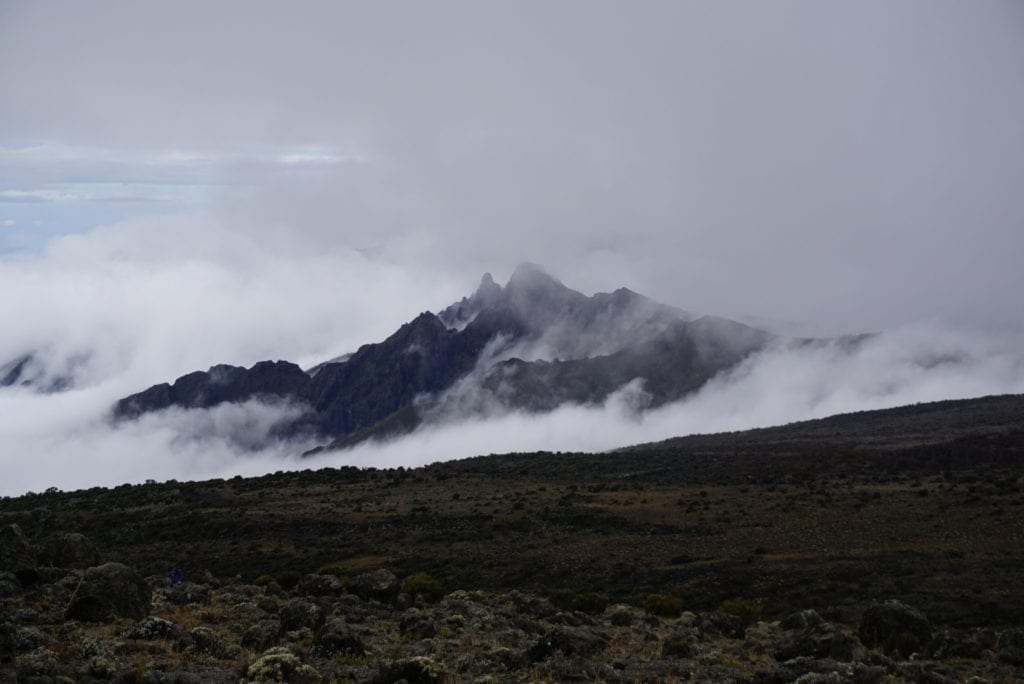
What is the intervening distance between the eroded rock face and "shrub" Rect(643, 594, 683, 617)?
16.3 meters

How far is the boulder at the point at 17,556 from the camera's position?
23.5m

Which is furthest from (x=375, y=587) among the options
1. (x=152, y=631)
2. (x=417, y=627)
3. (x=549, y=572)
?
(x=549, y=572)

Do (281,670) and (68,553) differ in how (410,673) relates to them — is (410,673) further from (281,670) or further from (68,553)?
(68,553)

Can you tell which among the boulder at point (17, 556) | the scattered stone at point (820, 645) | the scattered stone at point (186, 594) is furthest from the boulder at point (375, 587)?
the scattered stone at point (820, 645)

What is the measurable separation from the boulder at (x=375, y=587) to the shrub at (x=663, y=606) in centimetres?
890

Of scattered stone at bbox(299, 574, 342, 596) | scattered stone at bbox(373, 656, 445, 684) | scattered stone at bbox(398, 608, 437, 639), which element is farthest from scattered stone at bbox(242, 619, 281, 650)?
scattered stone at bbox(299, 574, 342, 596)

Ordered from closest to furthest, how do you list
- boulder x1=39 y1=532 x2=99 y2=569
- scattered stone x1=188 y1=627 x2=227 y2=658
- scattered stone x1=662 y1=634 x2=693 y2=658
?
scattered stone x1=188 y1=627 x2=227 y2=658 → scattered stone x1=662 y1=634 x2=693 y2=658 → boulder x1=39 y1=532 x2=99 y2=569

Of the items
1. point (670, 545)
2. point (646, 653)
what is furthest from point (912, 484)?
point (646, 653)

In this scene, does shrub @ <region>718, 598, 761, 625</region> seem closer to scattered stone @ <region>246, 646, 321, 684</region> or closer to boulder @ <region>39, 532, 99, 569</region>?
scattered stone @ <region>246, 646, 321, 684</region>

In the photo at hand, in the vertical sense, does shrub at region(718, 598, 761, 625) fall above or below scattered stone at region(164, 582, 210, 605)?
below

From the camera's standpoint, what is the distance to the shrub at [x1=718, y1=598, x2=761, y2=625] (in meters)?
27.3

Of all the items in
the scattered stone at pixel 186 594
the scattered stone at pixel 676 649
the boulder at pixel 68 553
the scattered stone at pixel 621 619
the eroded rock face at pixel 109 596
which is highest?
the boulder at pixel 68 553

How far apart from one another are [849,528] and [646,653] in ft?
101

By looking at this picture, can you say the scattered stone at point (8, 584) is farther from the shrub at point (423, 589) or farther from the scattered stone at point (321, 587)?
the shrub at point (423, 589)
